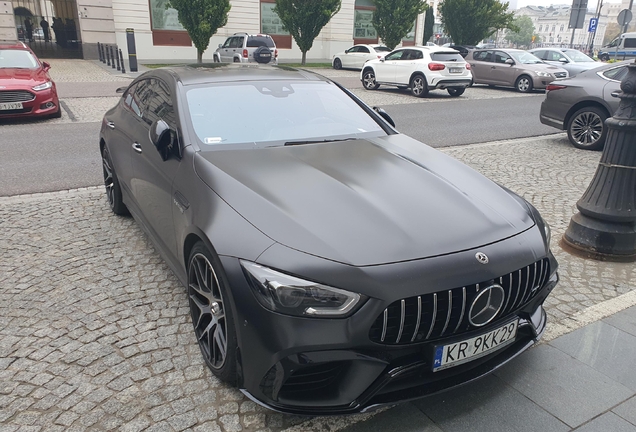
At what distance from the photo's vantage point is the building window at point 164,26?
29406mm

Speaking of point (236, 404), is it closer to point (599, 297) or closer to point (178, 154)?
point (178, 154)

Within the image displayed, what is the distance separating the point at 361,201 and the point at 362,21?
3711 cm

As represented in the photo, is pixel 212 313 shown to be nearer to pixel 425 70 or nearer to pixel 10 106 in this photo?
pixel 10 106

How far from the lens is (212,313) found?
271cm

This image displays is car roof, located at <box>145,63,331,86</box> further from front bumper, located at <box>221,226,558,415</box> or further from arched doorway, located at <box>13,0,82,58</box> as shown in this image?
arched doorway, located at <box>13,0,82,58</box>

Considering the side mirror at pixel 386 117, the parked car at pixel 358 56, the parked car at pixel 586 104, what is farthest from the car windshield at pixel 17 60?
the parked car at pixel 358 56

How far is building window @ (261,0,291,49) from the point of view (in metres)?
32.8

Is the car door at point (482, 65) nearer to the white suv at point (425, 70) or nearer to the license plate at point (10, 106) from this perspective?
the white suv at point (425, 70)

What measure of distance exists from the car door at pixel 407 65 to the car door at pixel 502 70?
408 cm

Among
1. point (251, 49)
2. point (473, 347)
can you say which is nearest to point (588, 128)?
point (473, 347)

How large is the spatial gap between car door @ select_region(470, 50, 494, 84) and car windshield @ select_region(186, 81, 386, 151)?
17.1 m

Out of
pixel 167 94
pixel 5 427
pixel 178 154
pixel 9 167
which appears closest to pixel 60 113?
pixel 9 167

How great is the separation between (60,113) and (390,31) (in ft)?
79.9

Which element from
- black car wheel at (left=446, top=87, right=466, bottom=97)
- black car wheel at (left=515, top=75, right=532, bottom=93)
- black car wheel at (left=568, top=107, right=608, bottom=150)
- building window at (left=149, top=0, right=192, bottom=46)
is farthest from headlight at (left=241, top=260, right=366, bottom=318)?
building window at (left=149, top=0, right=192, bottom=46)
